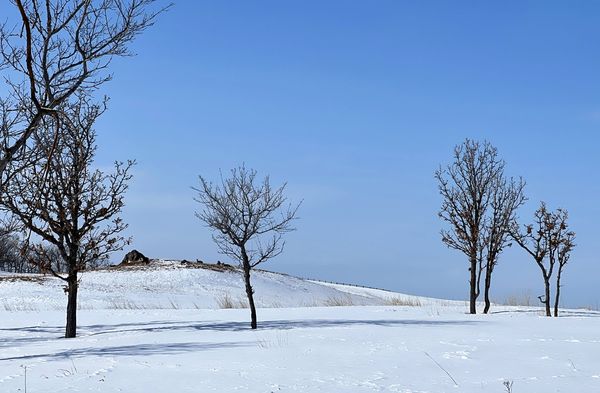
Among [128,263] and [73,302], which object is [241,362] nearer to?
[73,302]

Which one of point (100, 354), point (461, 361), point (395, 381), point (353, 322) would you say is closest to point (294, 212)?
point (353, 322)

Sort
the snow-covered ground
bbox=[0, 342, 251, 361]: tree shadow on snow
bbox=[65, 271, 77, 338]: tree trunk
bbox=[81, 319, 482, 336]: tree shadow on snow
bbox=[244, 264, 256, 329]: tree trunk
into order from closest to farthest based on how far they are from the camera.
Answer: the snow-covered ground
bbox=[0, 342, 251, 361]: tree shadow on snow
bbox=[81, 319, 482, 336]: tree shadow on snow
bbox=[244, 264, 256, 329]: tree trunk
bbox=[65, 271, 77, 338]: tree trunk

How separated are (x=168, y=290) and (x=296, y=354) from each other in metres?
20.8

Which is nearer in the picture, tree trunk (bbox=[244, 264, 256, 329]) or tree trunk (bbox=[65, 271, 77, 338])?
tree trunk (bbox=[244, 264, 256, 329])

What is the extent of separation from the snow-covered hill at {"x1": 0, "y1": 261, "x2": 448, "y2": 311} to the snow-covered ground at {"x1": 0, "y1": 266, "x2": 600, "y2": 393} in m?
5.20

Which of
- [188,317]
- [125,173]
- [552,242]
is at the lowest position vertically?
[188,317]

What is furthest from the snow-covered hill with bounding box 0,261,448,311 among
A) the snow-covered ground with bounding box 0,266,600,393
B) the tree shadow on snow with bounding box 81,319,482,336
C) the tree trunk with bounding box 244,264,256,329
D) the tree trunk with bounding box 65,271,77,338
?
the tree trunk with bounding box 244,264,256,329

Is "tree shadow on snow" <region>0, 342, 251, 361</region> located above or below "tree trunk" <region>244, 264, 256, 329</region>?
below

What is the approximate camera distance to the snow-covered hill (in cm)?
2747

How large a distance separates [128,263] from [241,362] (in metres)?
29.5

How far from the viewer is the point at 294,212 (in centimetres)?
1909

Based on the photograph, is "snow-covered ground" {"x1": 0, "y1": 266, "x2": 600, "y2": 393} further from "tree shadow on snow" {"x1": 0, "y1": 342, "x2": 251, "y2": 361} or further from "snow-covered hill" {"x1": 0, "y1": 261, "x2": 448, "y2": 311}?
"snow-covered hill" {"x1": 0, "y1": 261, "x2": 448, "y2": 311}

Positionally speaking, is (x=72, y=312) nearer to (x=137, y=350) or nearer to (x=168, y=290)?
(x=137, y=350)

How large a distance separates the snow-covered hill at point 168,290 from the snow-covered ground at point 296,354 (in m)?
5.20
